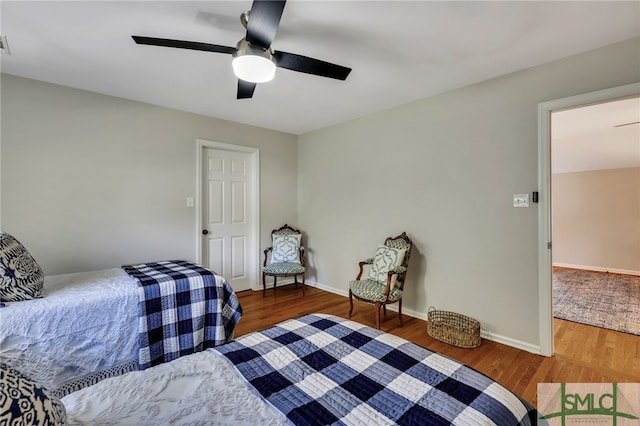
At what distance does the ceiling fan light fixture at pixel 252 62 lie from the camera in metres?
1.62

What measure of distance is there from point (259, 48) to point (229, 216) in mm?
2816

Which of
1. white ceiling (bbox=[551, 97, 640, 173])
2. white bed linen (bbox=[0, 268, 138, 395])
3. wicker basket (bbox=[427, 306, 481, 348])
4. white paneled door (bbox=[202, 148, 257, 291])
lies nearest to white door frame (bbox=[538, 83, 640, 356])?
white ceiling (bbox=[551, 97, 640, 173])

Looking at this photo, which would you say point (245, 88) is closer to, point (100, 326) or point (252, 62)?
point (252, 62)

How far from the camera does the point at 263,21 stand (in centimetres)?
145

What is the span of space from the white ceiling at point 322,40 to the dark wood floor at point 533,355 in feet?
8.01

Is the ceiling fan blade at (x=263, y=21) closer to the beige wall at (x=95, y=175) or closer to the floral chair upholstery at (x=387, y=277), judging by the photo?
the floral chair upholstery at (x=387, y=277)

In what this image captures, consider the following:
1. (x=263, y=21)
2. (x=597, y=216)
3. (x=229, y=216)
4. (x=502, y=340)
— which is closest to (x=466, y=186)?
(x=502, y=340)

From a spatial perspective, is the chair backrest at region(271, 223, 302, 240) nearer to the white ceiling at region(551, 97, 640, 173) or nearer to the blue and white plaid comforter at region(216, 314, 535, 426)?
the blue and white plaid comforter at region(216, 314, 535, 426)

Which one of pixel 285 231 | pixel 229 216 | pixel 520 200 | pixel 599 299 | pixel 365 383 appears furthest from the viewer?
pixel 285 231

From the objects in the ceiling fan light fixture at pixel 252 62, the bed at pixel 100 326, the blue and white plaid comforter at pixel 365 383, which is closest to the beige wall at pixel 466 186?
the bed at pixel 100 326

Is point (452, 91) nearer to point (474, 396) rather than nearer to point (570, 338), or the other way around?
point (570, 338)

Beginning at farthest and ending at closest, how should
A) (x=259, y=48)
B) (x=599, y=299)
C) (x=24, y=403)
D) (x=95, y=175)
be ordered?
1. (x=599, y=299)
2. (x=95, y=175)
3. (x=259, y=48)
4. (x=24, y=403)

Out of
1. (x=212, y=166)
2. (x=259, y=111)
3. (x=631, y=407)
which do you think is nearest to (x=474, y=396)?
(x=631, y=407)

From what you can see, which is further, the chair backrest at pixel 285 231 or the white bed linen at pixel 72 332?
the chair backrest at pixel 285 231
